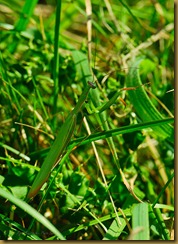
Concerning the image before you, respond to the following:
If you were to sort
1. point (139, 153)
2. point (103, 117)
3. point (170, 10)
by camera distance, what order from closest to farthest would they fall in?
point (103, 117) → point (139, 153) → point (170, 10)

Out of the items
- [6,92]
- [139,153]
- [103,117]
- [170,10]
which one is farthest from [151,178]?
[170,10]

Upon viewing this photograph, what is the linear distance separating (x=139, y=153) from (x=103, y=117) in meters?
0.39

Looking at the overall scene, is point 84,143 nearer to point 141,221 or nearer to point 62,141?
point 62,141

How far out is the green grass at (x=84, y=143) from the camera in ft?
3.63

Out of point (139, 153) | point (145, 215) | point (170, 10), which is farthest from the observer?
point (170, 10)

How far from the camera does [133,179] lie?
4.29 feet

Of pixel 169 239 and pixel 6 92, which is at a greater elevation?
pixel 6 92

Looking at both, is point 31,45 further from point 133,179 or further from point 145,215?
point 145,215

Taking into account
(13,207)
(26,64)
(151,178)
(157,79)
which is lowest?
(151,178)

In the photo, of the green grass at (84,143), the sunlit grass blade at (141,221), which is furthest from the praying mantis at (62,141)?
the sunlit grass blade at (141,221)

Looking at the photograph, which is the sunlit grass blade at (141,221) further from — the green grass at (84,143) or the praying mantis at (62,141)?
the praying mantis at (62,141)

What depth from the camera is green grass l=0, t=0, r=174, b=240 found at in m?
1.11

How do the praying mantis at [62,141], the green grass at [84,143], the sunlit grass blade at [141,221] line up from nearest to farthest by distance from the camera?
the sunlit grass blade at [141,221] → the praying mantis at [62,141] → the green grass at [84,143]

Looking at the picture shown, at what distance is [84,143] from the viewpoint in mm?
1142
